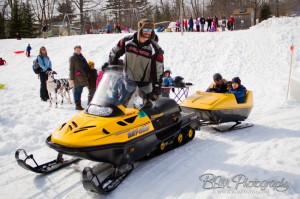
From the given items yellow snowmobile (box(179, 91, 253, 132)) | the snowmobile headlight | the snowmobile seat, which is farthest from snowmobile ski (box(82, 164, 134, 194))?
yellow snowmobile (box(179, 91, 253, 132))

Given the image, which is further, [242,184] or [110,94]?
[110,94]

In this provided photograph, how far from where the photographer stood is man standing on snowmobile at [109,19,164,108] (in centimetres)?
448

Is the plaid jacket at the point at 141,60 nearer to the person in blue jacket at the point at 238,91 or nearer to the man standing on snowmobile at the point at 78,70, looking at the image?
the person in blue jacket at the point at 238,91

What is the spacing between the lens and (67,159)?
468 centimetres

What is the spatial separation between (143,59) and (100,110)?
1.07 m

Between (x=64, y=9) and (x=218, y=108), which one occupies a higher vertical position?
(x=64, y=9)

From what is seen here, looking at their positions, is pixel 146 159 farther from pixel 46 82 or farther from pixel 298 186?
pixel 46 82

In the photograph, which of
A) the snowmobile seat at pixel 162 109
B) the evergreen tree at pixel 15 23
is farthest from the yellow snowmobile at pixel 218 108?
the evergreen tree at pixel 15 23

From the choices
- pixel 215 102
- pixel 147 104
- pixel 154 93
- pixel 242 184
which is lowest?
pixel 242 184

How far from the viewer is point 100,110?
13.5ft

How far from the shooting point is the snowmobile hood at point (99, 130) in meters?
3.69

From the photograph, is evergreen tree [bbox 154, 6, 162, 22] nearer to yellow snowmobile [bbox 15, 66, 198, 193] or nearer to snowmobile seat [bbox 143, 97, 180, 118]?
snowmobile seat [bbox 143, 97, 180, 118]

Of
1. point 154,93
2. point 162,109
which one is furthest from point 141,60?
point 162,109

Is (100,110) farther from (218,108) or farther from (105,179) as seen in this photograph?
(218,108)
